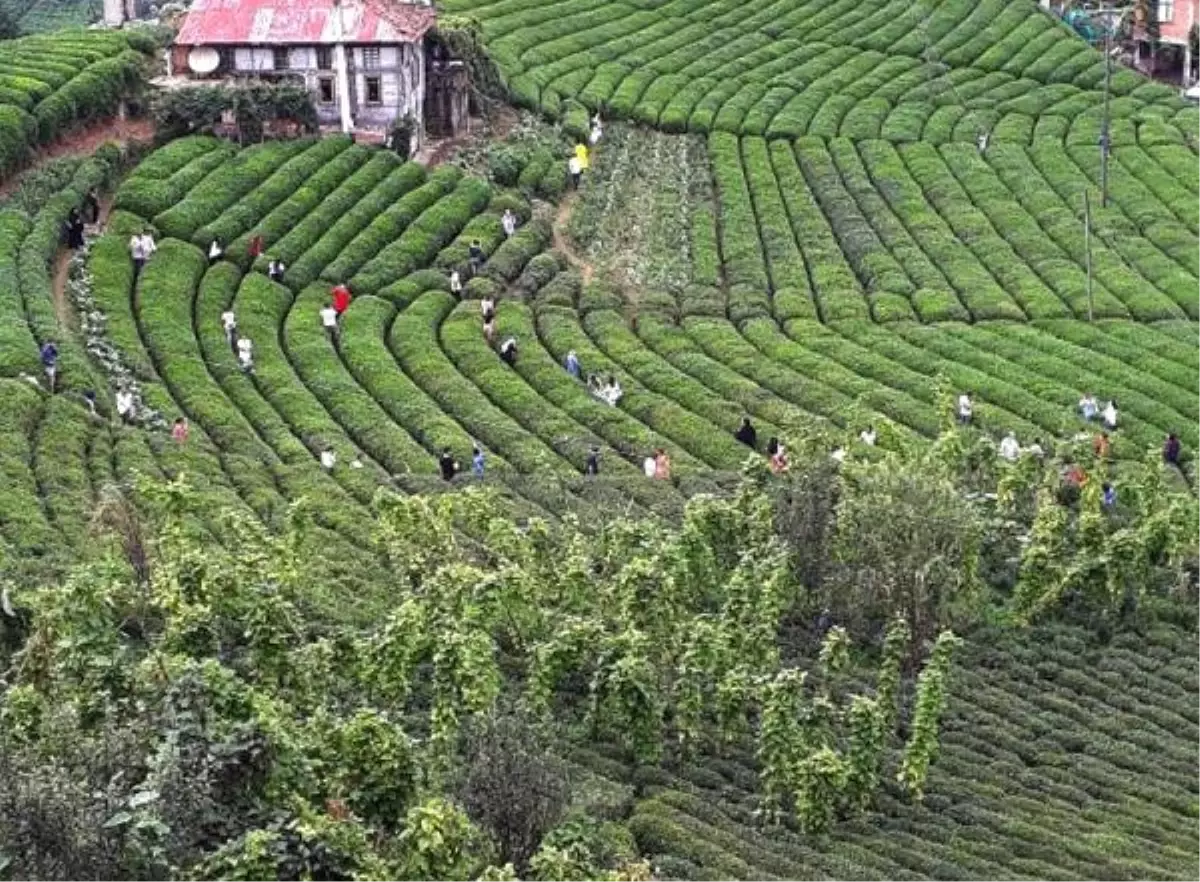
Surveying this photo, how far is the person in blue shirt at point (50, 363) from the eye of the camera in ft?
156

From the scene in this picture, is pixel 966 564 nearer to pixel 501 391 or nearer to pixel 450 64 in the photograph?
pixel 501 391

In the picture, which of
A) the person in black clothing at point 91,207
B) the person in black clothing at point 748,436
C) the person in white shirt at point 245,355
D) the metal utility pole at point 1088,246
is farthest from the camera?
the person in black clothing at point 91,207

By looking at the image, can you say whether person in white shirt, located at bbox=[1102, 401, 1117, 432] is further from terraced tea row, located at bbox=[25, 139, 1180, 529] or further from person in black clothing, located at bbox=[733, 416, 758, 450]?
person in black clothing, located at bbox=[733, 416, 758, 450]

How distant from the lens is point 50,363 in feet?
157

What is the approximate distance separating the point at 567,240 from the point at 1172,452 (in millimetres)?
25166

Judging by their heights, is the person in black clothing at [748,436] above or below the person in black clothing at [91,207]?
below

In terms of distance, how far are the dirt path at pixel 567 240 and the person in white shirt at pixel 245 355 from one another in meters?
13.7

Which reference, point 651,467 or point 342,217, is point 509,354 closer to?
point 651,467

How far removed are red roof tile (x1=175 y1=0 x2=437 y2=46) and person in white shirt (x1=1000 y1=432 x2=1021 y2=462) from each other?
106 feet

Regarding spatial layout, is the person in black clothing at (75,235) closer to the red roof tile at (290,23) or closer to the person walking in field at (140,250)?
the person walking in field at (140,250)

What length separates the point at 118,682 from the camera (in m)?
27.6

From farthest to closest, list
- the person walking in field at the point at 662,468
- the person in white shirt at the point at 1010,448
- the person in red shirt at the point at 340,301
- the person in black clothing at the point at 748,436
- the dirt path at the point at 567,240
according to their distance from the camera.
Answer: the dirt path at the point at 567,240, the person in red shirt at the point at 340,301, the person in black clothing at the point at 748,436, the person in white shirt at the point at 1010,448, the person walking in field at the point at 662,468

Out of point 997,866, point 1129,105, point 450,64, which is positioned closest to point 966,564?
point 997,866

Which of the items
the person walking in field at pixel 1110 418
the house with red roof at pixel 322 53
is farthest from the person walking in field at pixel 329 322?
the person walking in field at pixel 1110 418
